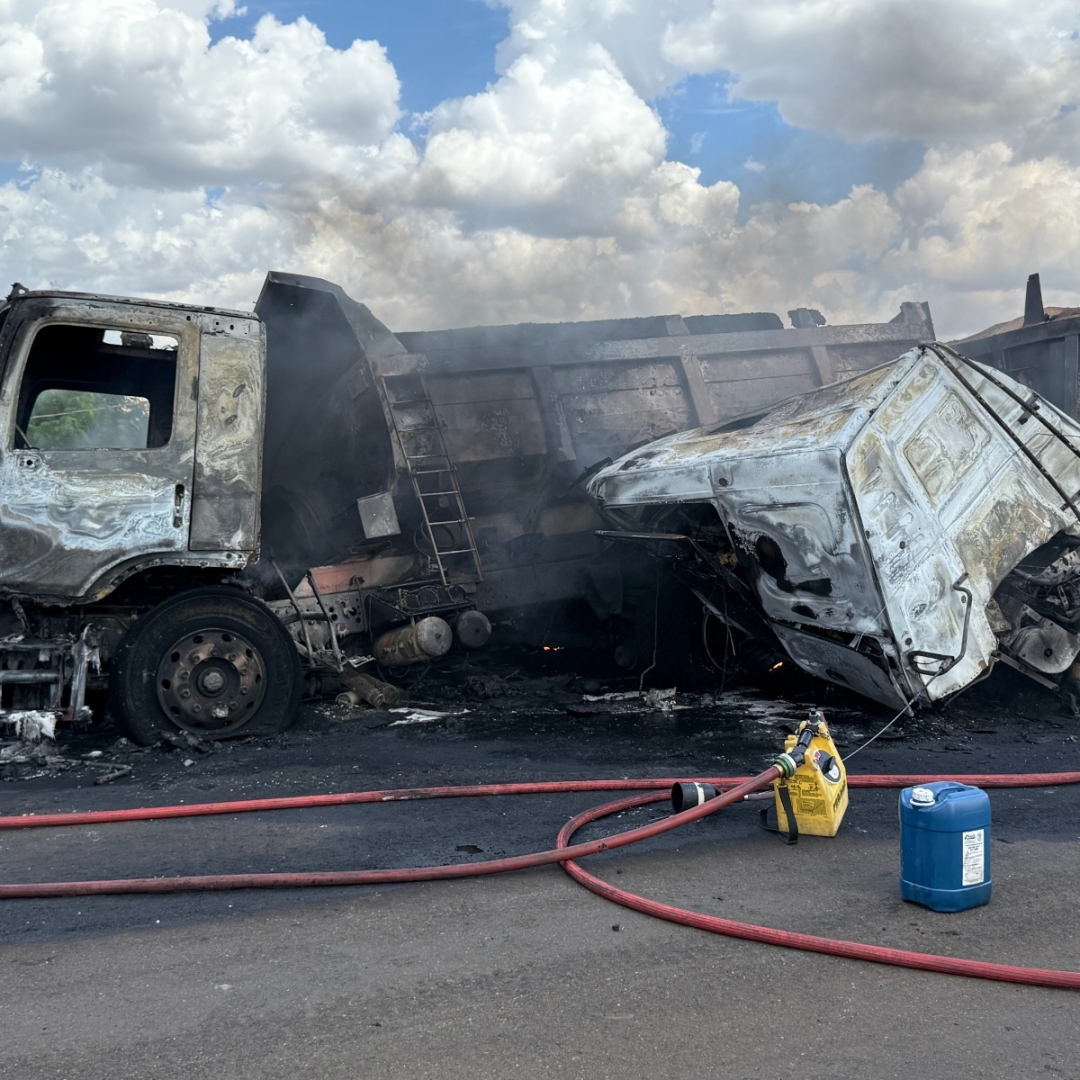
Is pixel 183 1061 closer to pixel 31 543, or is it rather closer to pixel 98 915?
pixel 98 915

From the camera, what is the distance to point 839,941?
303 centimetres

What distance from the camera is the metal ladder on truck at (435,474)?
6.86 m

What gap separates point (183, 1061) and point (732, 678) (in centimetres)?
499

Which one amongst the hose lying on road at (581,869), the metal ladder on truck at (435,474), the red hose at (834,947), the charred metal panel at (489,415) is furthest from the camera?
the charred metal panel at (489,415)

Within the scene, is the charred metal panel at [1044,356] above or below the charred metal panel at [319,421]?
above

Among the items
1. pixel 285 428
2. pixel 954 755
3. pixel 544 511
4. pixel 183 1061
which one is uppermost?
pixel 285 428

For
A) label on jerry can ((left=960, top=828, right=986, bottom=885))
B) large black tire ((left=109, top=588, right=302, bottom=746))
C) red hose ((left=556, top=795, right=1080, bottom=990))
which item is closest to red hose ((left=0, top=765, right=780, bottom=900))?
red hose ((left=556, top=795, right=1080, bottom=990))

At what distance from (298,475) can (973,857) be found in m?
5.55

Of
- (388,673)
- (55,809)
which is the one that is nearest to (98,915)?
(55,809)

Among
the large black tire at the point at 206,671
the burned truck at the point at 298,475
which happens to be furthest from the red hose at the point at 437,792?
the burned truck at the point at 298,475

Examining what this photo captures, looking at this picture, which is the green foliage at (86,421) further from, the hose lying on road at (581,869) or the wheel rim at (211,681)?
the hose lying on road at (581,869)

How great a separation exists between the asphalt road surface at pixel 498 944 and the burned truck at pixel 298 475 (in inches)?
29.3

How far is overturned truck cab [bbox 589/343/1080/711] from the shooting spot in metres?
5.07

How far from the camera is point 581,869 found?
12.1 ft
